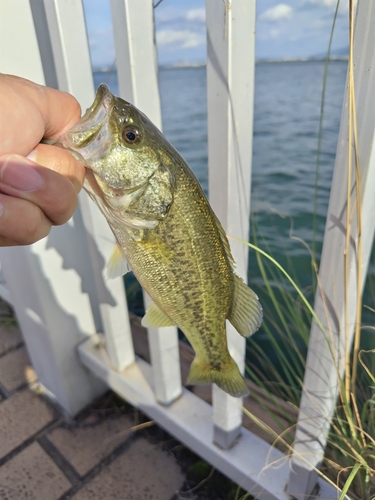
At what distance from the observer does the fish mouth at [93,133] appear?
856mm

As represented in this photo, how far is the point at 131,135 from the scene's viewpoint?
0.92 meters

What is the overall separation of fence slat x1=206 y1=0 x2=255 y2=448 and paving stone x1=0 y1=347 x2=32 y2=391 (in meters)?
1.94

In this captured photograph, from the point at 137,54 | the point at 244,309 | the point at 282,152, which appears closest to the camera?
the point at 244,309

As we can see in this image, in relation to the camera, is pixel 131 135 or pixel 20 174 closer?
pixel 20 174

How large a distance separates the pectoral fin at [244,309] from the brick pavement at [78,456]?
1.38 meters

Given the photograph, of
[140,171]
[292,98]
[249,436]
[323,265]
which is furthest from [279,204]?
[292,98]

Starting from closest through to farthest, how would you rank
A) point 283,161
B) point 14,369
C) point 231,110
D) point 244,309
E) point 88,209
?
point 244,309 < point 231,110 < point 88,209 < point 14,369 < point 283,161

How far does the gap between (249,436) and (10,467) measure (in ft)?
4.24

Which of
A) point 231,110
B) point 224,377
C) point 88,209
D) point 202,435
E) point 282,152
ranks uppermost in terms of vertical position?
point 231,110

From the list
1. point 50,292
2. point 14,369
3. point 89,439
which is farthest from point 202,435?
point 14,369

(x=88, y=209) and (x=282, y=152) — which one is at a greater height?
(x=88, y=209)

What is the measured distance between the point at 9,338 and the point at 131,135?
2.57 m

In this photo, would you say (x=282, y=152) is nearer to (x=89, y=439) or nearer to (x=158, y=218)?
(x=89, y=439)

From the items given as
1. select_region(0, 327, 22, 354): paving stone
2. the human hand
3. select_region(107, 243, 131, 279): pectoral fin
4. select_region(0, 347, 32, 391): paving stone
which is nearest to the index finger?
the human hand
